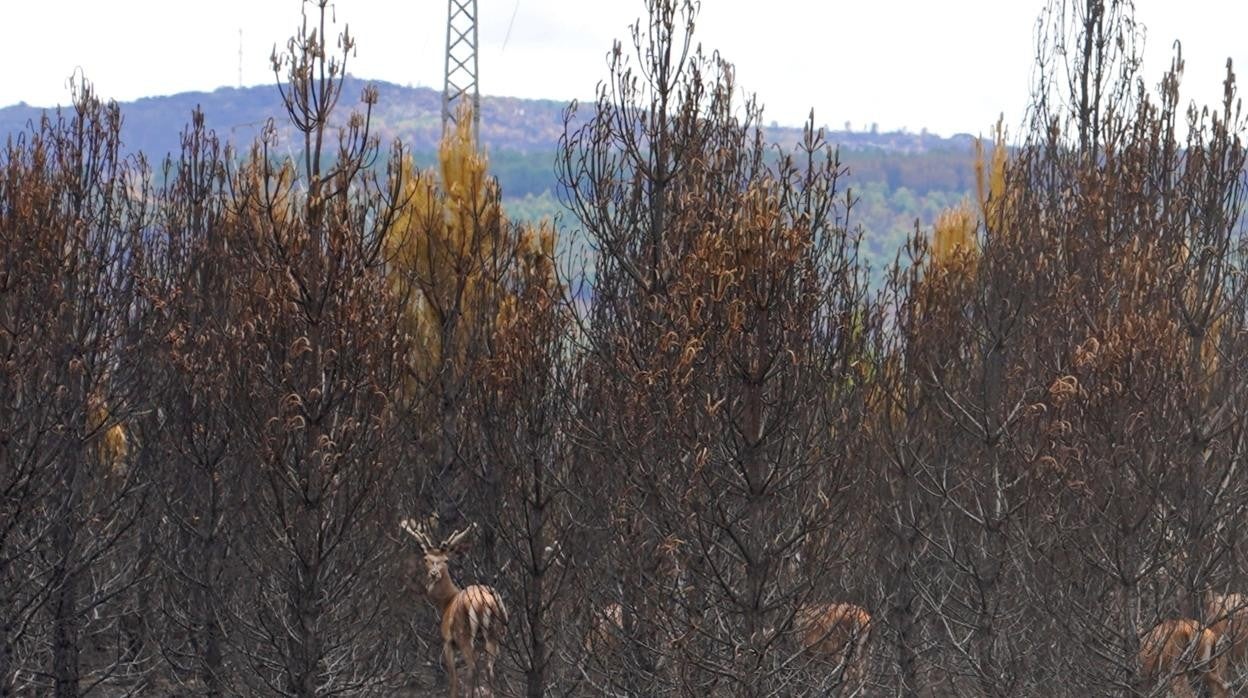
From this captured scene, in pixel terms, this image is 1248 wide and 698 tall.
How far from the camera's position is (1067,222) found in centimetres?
2341

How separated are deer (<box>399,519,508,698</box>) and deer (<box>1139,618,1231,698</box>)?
6461 mm

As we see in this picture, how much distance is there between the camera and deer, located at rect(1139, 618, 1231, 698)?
16.4 m

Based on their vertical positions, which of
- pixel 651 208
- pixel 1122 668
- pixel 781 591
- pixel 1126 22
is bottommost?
pixel 1122 668

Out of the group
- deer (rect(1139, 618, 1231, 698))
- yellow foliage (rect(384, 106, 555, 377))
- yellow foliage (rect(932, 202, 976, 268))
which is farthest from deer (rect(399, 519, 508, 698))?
yellow foliage (rect(932, 202, 976, 268))

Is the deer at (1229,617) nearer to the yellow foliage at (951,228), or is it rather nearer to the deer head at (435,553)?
the deer head at (435,553)

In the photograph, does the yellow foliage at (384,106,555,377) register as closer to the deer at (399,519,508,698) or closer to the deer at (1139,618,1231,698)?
the deer at (399,519,508,698)

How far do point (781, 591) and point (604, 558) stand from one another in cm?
505

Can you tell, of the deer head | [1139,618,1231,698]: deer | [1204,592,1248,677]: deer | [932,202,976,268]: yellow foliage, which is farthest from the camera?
[932,202,976,268]: yellow foliage

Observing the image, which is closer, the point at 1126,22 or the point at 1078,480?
the point at 1078,480

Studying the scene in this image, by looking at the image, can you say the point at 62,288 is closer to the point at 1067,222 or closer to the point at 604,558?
the point at 604,558

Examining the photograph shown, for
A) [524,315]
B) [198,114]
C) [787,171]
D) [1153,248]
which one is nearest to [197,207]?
[198,114]

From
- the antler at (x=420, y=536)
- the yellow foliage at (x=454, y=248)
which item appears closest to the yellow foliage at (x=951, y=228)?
the yellow foliage at (x=454, y=248)

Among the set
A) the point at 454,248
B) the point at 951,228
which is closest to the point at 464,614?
the point at 454,248

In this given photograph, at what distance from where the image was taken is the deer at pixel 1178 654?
644 inches
